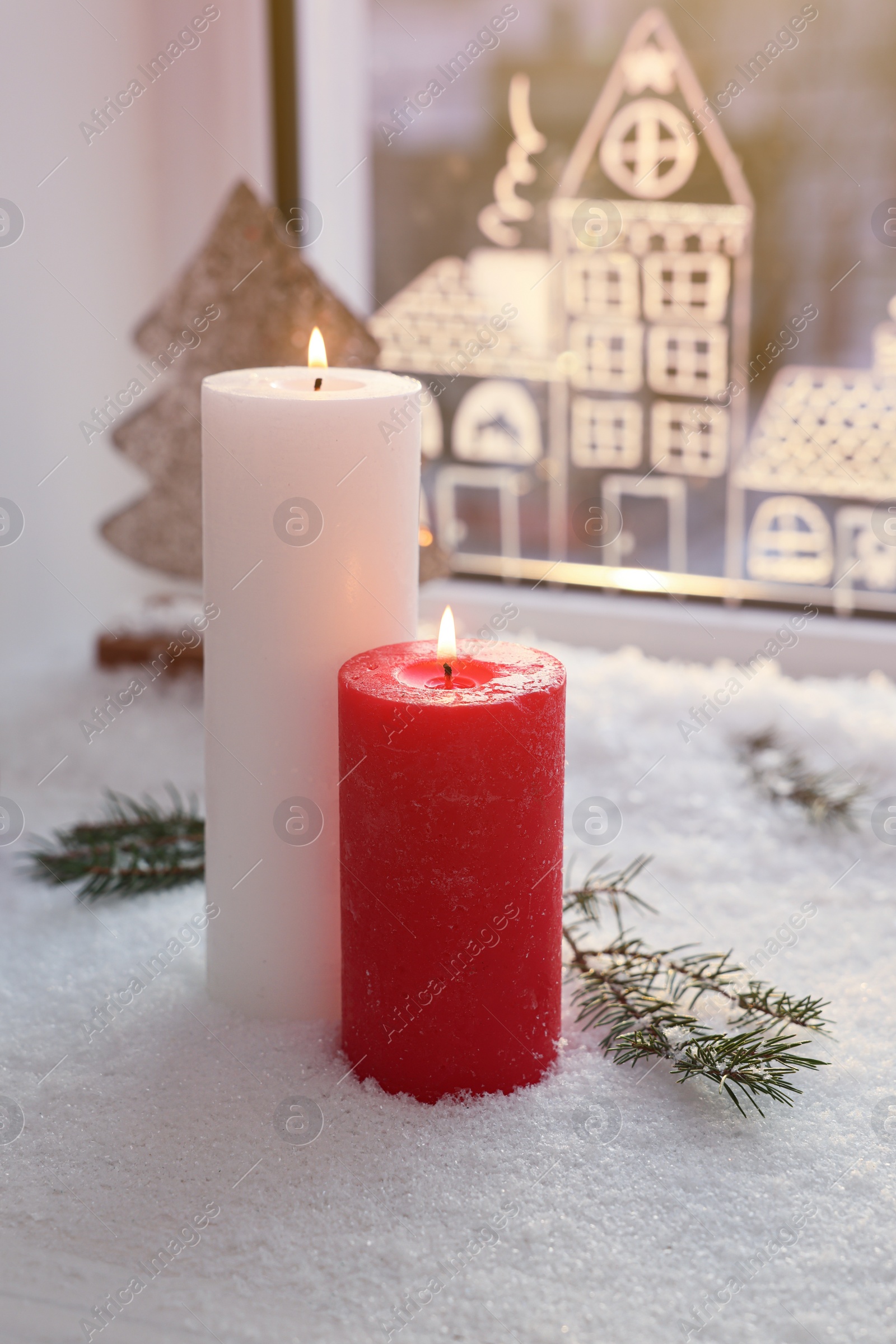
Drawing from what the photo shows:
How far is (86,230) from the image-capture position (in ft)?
5.21

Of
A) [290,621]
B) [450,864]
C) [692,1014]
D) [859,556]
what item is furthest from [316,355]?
[859,556]

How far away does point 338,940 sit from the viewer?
885 mm

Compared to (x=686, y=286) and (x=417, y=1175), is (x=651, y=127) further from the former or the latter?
(x=417, y=1175)

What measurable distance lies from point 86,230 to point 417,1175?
1229 millimetres

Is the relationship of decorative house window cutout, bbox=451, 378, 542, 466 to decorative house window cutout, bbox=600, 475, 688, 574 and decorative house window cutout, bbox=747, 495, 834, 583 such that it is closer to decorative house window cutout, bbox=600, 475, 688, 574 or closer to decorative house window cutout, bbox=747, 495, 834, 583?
decorative house window cutout, bbox=600, 475, 688, 574

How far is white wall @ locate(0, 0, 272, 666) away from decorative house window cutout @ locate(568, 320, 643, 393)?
46 centimetres

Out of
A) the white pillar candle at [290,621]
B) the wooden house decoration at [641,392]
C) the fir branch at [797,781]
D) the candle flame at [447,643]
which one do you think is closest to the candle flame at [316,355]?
the white pillar candle at [290,621]

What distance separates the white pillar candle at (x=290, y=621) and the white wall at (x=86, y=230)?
0.74 m

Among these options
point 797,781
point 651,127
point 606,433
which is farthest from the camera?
point 606,433

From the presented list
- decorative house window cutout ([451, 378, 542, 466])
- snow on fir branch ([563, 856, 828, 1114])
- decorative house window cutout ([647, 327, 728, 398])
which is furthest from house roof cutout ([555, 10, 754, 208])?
snow on fir branch ([563, 856, 828, 1114])

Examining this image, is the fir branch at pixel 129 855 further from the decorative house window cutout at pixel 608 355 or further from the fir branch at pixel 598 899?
the decorative house window cutout at pixel 608 355

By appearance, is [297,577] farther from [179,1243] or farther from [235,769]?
[179,1243]

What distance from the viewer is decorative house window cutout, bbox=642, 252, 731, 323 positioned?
1.58 metres

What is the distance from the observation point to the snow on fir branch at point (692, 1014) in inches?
30.8
